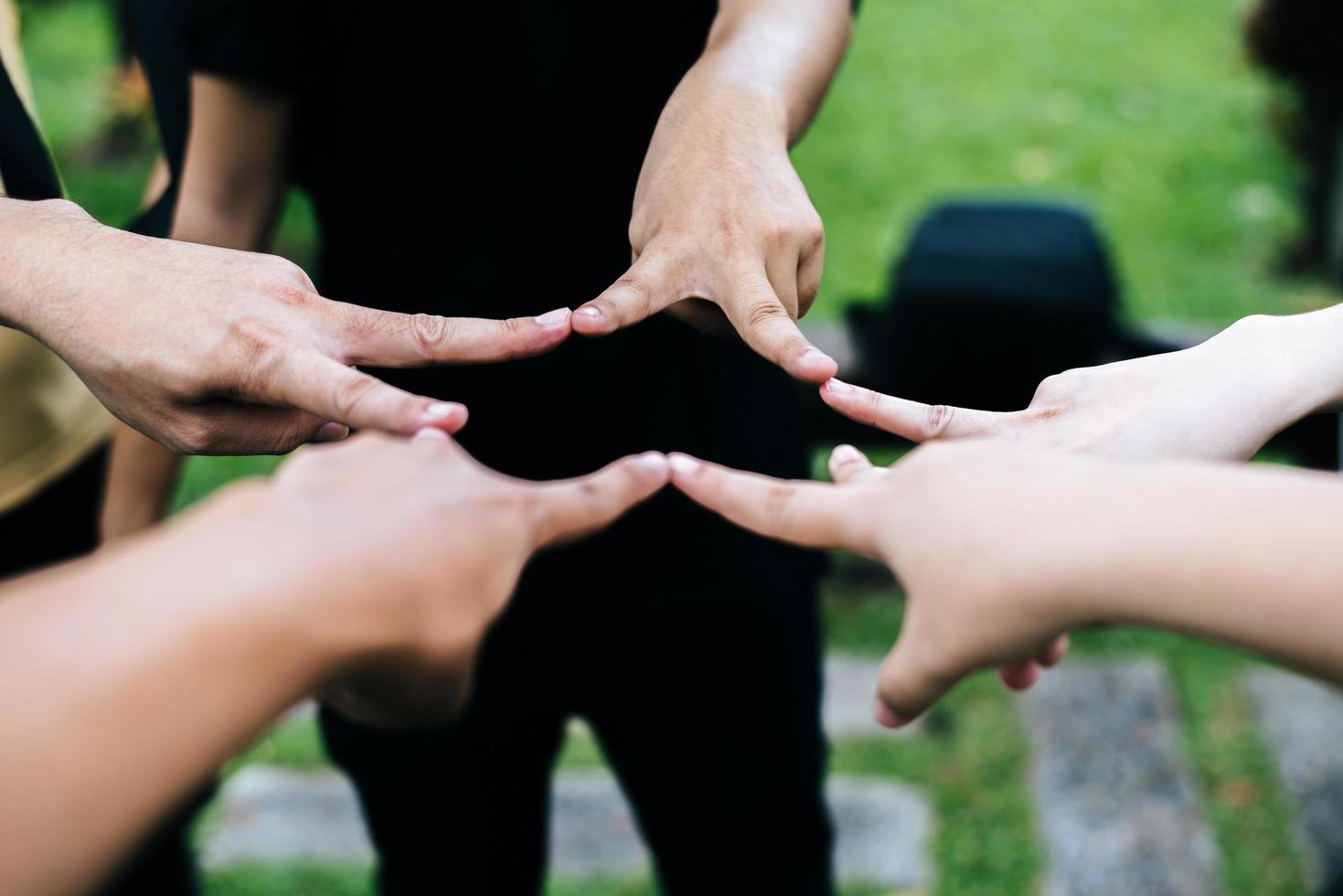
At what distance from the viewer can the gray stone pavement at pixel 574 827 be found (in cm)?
248

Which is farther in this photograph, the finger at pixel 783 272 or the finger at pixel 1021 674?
the finger at pixel 783 272

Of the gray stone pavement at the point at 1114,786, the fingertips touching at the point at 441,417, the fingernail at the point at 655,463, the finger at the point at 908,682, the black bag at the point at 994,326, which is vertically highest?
the fingertips touching at the point at 441,417

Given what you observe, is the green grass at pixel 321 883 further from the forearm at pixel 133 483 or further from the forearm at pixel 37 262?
the forearm at pixel 37 262

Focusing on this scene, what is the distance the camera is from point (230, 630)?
0.74 m

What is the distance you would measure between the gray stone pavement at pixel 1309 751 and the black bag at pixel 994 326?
3.24 feet

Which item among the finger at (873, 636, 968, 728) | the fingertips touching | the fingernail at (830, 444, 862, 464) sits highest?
the fingertips touching

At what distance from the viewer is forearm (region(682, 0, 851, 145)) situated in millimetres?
1299

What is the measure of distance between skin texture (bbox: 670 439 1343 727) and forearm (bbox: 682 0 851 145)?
549mm

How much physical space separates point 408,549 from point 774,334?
0.50 meters

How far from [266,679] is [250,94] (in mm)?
958

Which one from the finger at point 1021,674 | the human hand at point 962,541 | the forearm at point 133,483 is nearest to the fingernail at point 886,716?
the human hand at point 962,541

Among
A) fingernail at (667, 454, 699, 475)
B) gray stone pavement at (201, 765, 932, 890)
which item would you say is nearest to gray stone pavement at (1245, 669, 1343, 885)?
gray stone pavement at (201, 765, 932, 890)

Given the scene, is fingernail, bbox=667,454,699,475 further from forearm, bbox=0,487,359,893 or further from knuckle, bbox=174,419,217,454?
knuckle, bbox=174,419,217,454

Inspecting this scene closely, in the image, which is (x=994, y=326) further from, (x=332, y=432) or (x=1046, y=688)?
(x=332, y=432)
